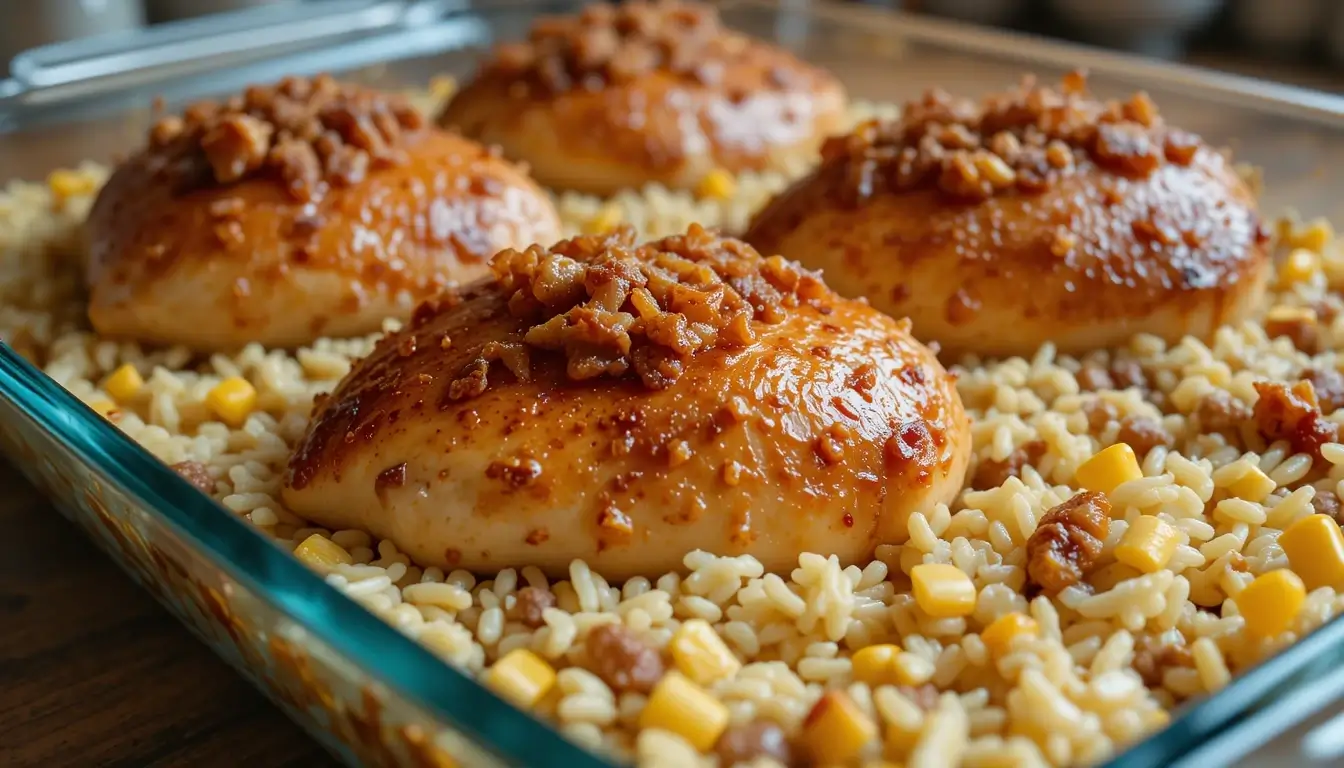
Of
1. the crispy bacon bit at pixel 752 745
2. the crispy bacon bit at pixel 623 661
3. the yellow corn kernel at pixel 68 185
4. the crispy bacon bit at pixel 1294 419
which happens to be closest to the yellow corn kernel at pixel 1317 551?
the crispy bacon bit at pixel 1294 419

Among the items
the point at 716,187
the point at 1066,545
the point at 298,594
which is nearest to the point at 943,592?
the point at 1066,545

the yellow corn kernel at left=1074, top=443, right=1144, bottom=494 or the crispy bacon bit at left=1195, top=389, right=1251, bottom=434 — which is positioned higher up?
the yellow corn kernel at left=1074, top=443, right=1144, bottom=494

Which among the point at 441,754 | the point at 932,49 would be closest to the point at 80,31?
the point at 932,49

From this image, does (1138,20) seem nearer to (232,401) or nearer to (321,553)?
(232,401)

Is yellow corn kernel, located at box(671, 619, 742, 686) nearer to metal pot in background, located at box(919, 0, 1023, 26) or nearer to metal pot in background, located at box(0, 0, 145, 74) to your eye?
metal pot in background, located at box(0, 0, 145, 74)

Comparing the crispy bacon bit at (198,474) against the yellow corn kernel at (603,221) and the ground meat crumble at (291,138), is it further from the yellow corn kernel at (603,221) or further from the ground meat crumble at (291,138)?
the yellow corn kernel at (603,221)

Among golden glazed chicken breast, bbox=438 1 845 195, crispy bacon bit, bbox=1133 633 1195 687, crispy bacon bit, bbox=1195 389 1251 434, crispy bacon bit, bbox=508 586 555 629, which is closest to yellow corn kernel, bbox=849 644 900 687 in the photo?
crispy bacon bit, bbox=1133 633 1195 687
